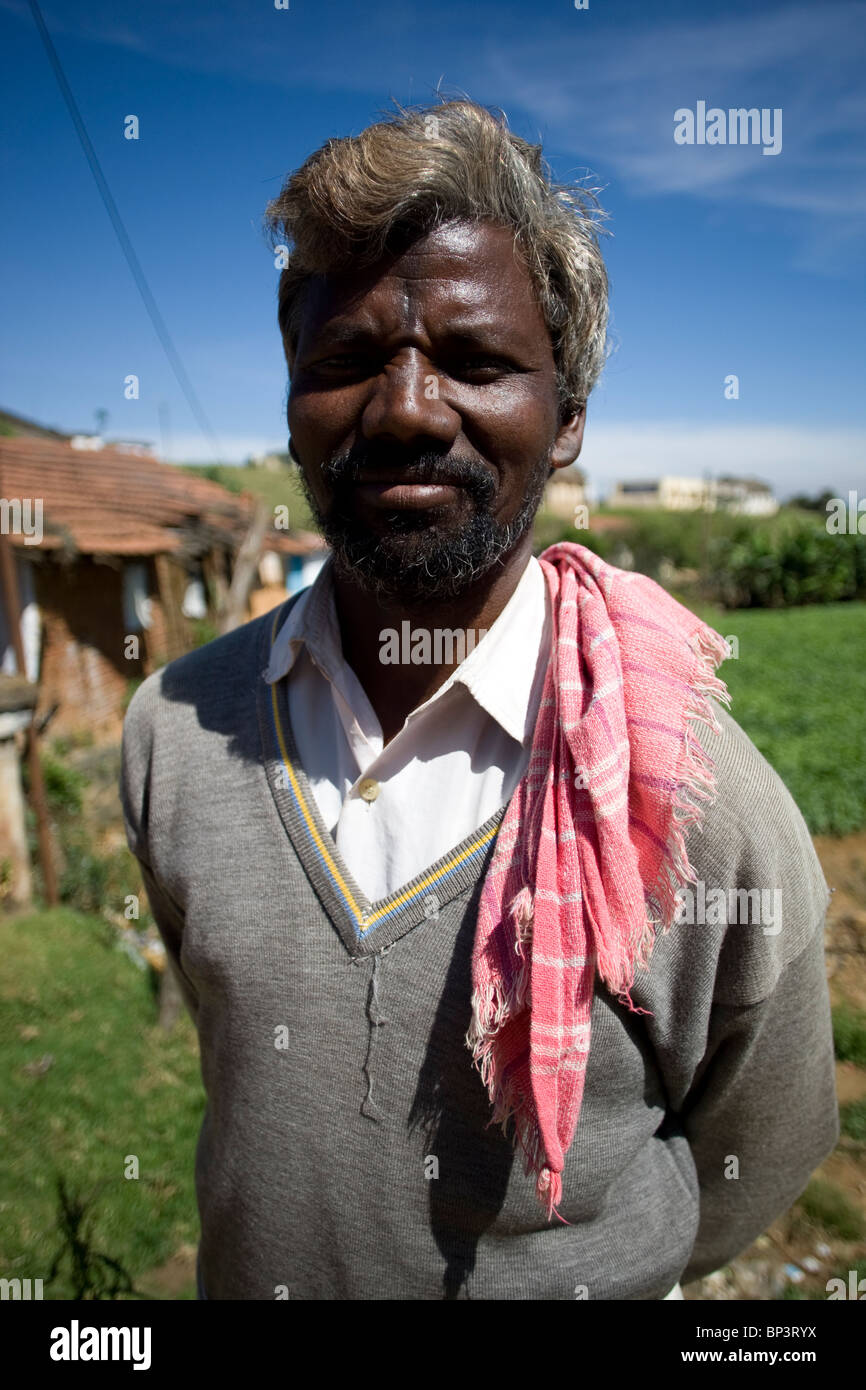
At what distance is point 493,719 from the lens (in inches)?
61.9

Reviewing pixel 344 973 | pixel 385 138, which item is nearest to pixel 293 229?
pixel 385 138

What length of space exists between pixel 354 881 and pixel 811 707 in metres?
12.0

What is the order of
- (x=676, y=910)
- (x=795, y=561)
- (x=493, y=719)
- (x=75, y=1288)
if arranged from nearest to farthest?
(x=676, y=910) < (x=493, y=719) < (x=75, y=1288) < (x=795, y=561)

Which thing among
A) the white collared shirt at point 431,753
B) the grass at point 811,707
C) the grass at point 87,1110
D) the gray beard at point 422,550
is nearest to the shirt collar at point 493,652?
the white collared shirt at point 431,753

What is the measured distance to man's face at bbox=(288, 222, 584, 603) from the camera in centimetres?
145

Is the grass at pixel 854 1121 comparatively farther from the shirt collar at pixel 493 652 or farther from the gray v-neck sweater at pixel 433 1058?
the shirt collar at pixel 493 652

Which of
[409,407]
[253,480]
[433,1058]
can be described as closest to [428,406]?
[409,407]

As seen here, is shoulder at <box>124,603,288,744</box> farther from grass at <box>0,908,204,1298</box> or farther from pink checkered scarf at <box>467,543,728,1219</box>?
grass at <box>0,908,204,1298</box>

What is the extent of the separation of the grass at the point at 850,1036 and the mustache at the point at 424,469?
413 centimetres

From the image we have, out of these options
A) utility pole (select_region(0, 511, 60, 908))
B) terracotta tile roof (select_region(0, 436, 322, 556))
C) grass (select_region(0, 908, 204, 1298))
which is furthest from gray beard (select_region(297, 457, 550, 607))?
terracotta tile roof (select_region(0, 436, 322, 556))
